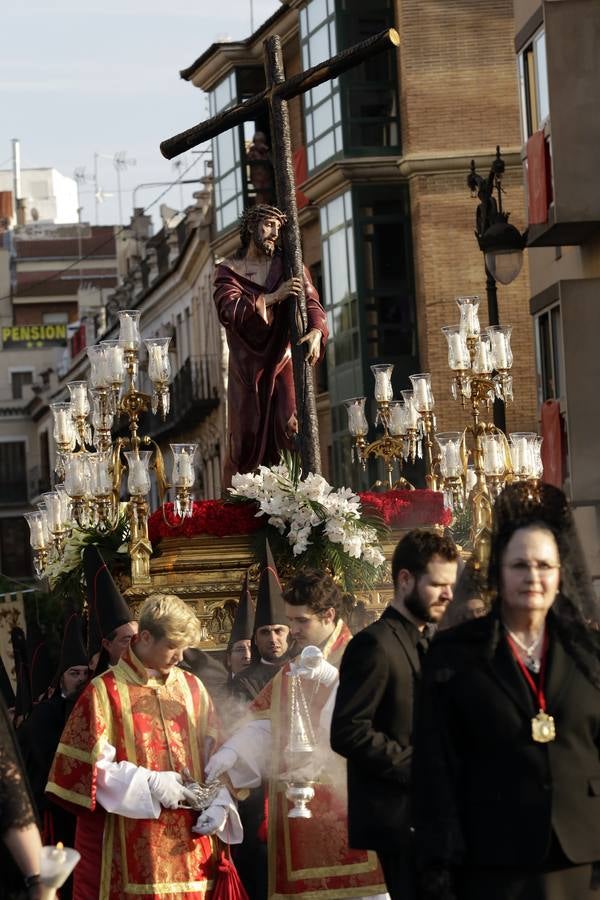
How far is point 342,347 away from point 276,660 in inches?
972

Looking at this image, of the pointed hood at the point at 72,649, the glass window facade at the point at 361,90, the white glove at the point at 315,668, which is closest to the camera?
the white glove at the point at 315,668

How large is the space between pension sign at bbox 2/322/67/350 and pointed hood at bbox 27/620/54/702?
69326 millimetres

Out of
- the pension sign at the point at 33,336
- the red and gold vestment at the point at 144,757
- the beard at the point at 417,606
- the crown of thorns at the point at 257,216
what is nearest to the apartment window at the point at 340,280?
the crown of thorns at the point at 257,216

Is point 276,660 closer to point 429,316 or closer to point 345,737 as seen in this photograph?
point 345,737

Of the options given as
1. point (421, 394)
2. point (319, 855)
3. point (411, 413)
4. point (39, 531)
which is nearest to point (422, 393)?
point (421, 394)

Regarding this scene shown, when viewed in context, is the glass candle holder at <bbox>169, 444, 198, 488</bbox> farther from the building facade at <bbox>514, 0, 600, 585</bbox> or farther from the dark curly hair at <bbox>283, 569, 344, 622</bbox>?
the building facade at <bbox>514, 0, 600, 585</bbox>

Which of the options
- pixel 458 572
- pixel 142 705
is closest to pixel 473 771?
pixel 458 572

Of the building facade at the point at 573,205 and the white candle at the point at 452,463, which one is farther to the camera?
the building facade at the point at 573,205

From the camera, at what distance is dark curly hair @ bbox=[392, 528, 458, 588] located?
7039mm

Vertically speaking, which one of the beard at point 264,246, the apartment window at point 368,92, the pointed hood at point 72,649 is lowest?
the pointed hood at point 72,649

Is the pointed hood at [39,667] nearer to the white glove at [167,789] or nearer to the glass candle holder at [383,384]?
the glass candle holder at [383,384]

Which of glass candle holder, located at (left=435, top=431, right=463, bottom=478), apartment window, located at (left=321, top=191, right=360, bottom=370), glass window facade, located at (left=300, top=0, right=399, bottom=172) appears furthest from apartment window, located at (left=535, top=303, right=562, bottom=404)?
glass candle holder, located at (left=435, top=431, right=463, bottom=478)

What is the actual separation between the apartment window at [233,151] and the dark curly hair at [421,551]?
32.2 metres

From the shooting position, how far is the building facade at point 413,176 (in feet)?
111
